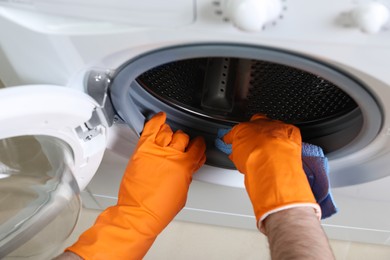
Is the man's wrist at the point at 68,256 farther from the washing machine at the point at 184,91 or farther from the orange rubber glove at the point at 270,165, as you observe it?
the orange rubber glove at the point at 270,165

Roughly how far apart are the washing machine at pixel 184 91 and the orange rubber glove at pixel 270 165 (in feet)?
0.30

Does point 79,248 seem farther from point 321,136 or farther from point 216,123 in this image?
point 321,136

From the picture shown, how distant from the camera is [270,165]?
0.64 meters

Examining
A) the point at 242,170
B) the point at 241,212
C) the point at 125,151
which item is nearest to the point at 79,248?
the point at 125,151

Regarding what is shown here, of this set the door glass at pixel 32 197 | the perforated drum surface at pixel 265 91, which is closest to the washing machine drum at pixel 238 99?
the perforated drum surface at pixel 265 91

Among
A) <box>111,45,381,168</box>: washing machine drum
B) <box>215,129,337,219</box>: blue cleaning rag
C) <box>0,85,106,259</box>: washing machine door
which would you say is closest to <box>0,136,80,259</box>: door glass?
<box>0,85,106,259</box>: washing machine door

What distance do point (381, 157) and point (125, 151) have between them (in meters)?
0.44

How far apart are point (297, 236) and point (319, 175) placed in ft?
0.59

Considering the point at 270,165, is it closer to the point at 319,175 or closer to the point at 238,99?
the point at 319,175

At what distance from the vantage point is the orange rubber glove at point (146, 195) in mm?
703

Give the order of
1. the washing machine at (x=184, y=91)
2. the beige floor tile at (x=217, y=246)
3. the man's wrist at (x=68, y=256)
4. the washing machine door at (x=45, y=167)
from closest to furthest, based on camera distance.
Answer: the washing machine at (x=184, y=91) → the washing machine door at (x=45, y=167) → the man's wrist at (x=68, y=256) → the beige floor tile at (x=217, y=246)

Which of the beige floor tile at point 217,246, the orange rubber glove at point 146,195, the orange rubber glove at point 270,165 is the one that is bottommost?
the beige floor tile at point 217,246

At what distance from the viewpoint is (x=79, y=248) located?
68 cm

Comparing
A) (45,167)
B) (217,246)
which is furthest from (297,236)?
(217,246)
